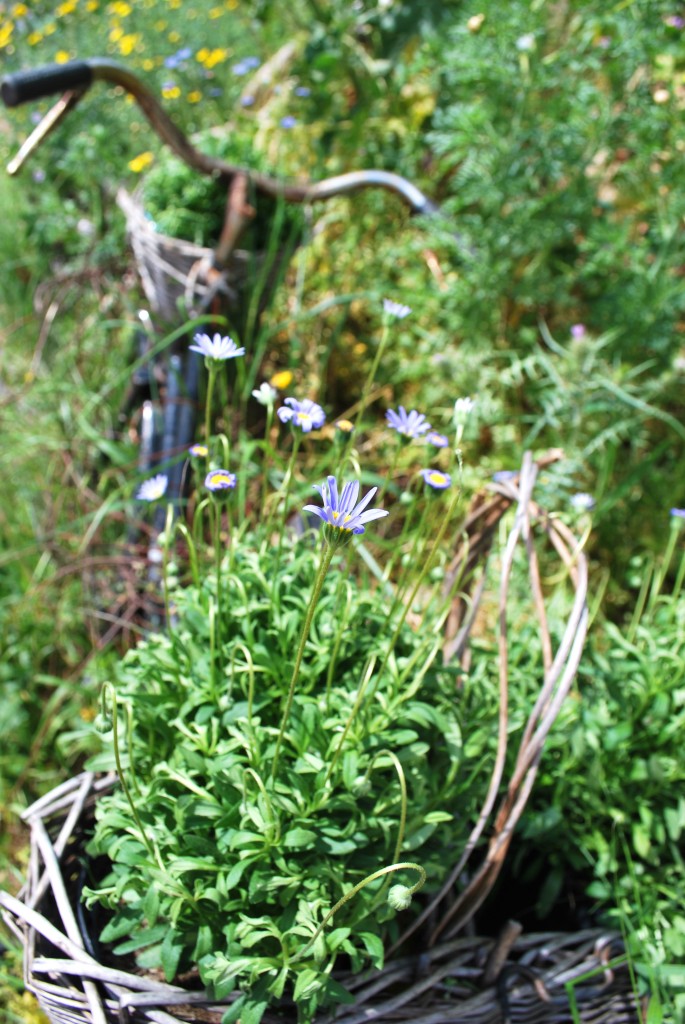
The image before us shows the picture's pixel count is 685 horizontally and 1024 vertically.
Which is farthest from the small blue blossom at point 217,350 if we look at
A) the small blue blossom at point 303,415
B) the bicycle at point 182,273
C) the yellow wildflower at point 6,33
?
the yellow wildflower at point 6,33

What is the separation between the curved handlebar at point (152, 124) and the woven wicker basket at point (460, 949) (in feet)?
3.08

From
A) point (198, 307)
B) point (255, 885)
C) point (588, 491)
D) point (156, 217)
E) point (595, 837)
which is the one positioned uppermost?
point (156, 217)

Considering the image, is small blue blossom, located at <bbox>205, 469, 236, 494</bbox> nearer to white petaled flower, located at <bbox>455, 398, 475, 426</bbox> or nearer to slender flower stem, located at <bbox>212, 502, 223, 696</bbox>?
slender flower stem, located at <bbox>212, 502, 223, 696</bbox>

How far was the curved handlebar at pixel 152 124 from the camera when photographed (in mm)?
1409

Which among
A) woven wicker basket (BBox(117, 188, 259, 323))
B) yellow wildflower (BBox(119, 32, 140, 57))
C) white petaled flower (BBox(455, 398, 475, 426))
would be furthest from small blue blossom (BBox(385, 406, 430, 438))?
yellow wildflower (BBox(119, 32, 140, 57))

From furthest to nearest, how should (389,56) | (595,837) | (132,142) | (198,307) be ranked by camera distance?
(132,142), (389,56), (198,307), (595,837)

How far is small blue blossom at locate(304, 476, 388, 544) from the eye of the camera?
2.18 feet

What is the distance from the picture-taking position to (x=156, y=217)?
1.92m

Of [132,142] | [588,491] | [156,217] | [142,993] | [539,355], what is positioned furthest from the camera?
[132,142]

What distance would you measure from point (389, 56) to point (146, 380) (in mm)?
1483

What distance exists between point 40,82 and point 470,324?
4.15 feet

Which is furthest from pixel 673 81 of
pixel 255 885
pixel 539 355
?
pixel 255 885

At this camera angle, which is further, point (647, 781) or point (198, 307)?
point (198, 307)

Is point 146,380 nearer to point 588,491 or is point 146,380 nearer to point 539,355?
point 539,355
